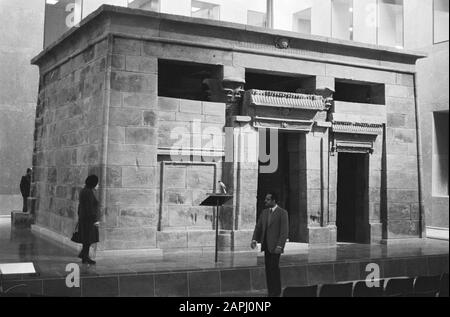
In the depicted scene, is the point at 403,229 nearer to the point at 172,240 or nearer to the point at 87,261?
the point at 172,240

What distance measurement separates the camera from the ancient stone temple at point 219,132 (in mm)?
12250

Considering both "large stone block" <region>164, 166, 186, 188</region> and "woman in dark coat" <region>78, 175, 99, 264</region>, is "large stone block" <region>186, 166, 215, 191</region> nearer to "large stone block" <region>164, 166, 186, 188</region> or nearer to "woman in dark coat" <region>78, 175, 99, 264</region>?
"large stone block" <region>164, 166, 186, 188</region>

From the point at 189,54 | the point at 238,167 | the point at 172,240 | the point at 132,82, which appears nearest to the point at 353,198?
the point at 238,167

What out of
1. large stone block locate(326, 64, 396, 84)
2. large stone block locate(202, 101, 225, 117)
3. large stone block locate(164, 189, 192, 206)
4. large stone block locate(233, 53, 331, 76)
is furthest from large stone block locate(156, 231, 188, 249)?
large stone block locate(326, 64, 396, 84)

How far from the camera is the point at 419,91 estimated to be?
16203 mm

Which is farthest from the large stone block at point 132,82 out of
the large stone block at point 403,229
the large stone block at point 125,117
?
the large stone block at point 403,229

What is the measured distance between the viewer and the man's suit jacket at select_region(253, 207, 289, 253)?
9102 mm

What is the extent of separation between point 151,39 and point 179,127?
7.02 ft

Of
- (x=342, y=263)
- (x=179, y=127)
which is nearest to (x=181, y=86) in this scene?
(x=179, y=127)

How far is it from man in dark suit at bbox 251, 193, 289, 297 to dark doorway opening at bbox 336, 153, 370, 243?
684 centimetres

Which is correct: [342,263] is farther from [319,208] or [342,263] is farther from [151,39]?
[151,39]

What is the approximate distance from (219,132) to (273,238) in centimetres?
490
